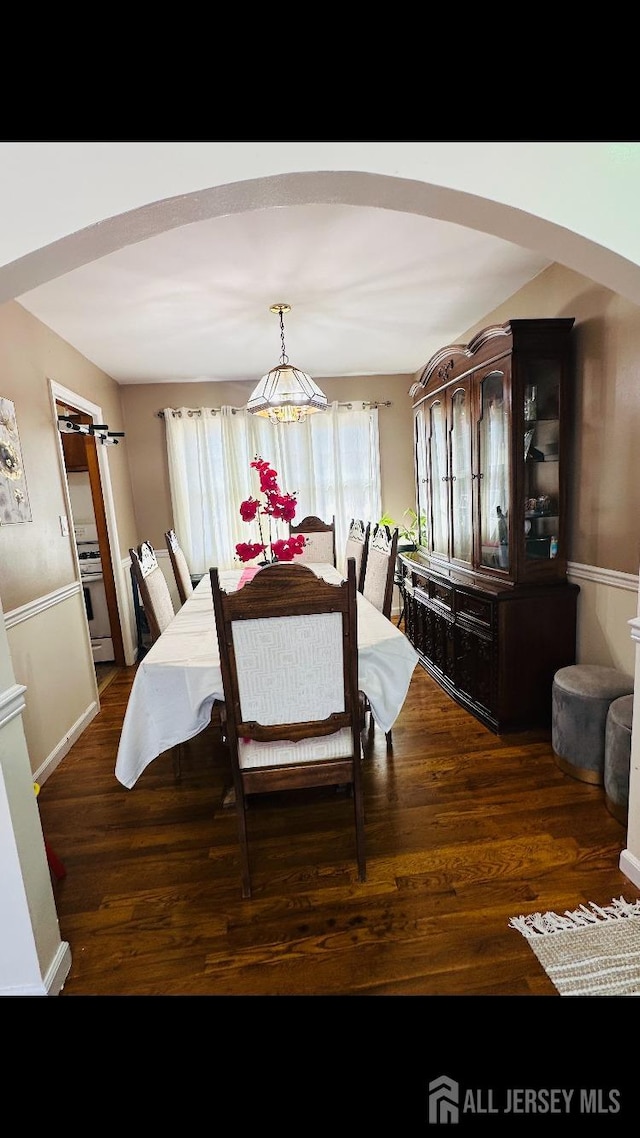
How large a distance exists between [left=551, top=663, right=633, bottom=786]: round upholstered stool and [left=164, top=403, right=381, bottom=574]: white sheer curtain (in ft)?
9.28

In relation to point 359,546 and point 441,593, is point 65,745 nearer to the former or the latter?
point 359,546

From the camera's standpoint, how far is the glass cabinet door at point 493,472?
253 centimetres

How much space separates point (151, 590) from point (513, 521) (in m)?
1.91

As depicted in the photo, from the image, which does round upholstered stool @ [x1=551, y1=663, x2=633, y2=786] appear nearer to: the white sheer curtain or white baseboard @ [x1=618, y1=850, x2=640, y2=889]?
white baseboard @ [x1=618, y1=850, x2=640, y2=889]

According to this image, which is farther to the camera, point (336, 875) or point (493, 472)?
point (493, 472)

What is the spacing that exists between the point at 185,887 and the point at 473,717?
178 centimetres

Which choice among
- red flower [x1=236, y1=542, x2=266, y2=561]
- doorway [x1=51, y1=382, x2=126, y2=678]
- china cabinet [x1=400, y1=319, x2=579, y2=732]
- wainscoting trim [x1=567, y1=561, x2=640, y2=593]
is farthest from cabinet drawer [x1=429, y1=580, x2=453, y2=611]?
doorway [x1=51, y1=382, x2=126, y2=678]

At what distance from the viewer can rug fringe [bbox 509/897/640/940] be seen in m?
1.46

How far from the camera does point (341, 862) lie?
1.78 metres

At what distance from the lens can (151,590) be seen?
8.15 ft

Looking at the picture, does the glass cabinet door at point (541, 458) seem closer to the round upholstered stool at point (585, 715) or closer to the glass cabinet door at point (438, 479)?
the round upholstered stool at point (585, 715)

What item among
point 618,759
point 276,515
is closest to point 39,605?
point 276,515
